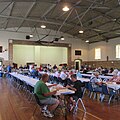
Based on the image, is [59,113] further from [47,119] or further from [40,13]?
[40,13]

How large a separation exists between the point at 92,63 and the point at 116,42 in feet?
18.8

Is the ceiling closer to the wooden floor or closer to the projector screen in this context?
the wooden floor

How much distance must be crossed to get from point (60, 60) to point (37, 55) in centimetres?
405

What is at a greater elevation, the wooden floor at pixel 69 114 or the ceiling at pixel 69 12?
the ceiling at pixel 69 12

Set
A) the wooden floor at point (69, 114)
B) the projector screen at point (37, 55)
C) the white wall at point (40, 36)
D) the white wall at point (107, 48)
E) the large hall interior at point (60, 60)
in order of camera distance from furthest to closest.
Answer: the projector screen at point (37, 55)
the white wall at point (40, 36)
the white wall at point (107, 48)
the large hall interior at point (60, 60)
the wooden floor at point (69, 114)

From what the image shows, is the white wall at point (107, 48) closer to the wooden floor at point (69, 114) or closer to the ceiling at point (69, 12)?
the ceiling at point (69, 12)

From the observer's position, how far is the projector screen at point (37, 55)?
27.3 metres

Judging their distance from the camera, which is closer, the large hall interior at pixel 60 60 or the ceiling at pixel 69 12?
the large hall interior at pixel 60 60

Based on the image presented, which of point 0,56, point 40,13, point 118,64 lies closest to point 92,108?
point 40,13

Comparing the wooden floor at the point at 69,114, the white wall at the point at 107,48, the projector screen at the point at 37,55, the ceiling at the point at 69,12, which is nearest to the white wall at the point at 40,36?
the white wall at the point at 107,48

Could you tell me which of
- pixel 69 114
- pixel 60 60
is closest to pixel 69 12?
pixel 69 114

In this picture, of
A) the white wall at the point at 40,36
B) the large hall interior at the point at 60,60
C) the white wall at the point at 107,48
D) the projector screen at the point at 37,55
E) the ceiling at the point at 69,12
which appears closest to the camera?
the large hall interior at the point at 60,60

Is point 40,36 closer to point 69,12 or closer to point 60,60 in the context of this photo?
point 60,60

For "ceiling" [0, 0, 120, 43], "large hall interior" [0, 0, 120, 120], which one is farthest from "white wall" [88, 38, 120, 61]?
"ceiling" [0, 0, 120, 43]
